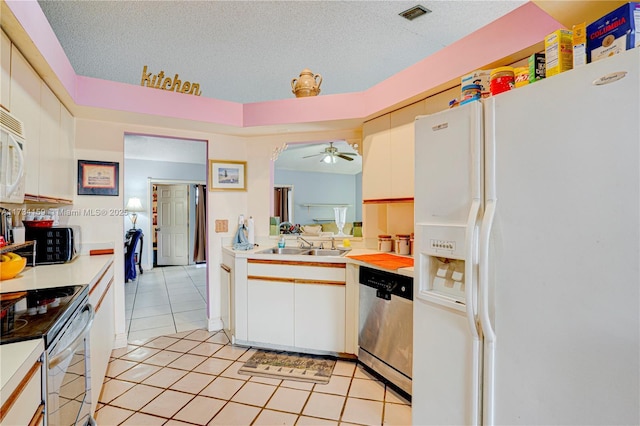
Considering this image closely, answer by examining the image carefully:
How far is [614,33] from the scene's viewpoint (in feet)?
3.35

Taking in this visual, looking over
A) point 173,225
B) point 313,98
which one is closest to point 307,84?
point 313,98

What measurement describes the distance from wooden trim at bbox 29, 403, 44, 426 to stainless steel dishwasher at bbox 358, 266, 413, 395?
1.73 metres

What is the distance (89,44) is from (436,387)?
3.42 m

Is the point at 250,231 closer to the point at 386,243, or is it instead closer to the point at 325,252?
the point at 325,252

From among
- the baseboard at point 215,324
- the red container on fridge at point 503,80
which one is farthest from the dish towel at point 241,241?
the red container on fridge at point 503,80

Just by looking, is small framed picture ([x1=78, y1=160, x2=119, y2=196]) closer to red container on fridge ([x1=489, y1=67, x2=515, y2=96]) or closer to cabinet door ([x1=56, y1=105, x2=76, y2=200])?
cabinet door ([x1=56, y1=105, x2=76, y2=200])

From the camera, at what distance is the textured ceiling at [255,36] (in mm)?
2113

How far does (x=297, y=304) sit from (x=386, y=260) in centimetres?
83

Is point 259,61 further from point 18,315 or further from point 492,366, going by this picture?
point 492,366

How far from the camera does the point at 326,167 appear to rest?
7.93 m

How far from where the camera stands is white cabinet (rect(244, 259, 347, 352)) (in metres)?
2.52

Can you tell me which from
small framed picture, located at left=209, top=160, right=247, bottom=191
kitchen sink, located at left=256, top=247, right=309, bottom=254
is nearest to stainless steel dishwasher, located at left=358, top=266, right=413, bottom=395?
kitchen sink, located at left=256, top=247, right=309, bottom=254

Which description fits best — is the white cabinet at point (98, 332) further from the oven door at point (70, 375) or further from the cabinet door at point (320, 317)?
the cabinet door at point (320, 317)

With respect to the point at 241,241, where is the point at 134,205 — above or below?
above
